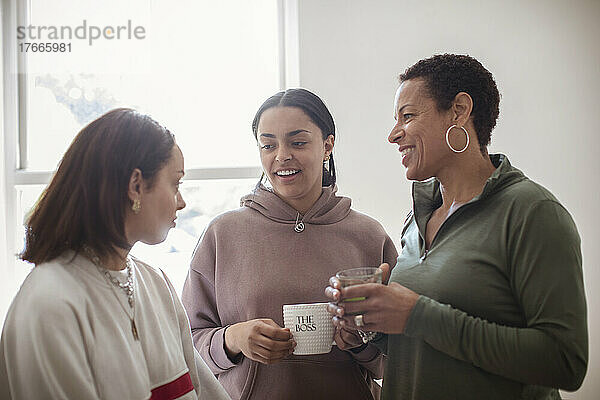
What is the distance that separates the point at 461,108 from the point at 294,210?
604 mm

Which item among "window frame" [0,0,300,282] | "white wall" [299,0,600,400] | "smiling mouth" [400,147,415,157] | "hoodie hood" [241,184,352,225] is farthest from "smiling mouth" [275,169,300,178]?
"window frame" [0,0,300,282]

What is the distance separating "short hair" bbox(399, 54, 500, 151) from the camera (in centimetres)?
134

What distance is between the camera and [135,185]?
121 cm

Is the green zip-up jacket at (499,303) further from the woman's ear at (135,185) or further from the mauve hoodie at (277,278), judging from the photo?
the woman's ear at (135,185)

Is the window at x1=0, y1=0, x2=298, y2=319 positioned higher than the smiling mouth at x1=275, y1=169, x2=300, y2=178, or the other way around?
the window at x1=0, y1=0, x2=298, y2=319

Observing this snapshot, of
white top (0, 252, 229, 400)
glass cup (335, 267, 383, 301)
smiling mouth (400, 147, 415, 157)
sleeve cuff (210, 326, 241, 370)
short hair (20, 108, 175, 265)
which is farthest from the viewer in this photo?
sleeve cuff (210, 326, 241, 370)

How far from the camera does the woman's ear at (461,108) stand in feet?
4.36

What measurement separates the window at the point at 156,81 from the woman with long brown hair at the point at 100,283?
1456mm

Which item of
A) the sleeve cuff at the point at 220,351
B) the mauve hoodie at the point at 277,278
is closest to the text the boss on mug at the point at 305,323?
the mauve hoodie at the point at 277,278

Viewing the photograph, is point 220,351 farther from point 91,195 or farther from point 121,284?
point 91,195

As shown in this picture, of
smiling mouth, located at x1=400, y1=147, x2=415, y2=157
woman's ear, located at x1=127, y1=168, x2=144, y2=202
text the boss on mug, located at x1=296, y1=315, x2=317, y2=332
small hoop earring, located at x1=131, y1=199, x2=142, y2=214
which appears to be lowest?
text the boss on mug, located at x1=296, y1=315, x2=317, y2=332

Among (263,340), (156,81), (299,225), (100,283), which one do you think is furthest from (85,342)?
(156,81)

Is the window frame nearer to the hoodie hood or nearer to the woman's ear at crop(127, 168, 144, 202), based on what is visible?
the hoodie hood

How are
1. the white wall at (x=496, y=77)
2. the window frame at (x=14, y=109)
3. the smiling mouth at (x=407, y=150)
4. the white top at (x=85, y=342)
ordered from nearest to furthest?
the white top at (x=85, y=342) → the smiling mouth at (x=407, y=150) → the white wall at (x=496, y=77) → the window frame at (x=14, y=109)
